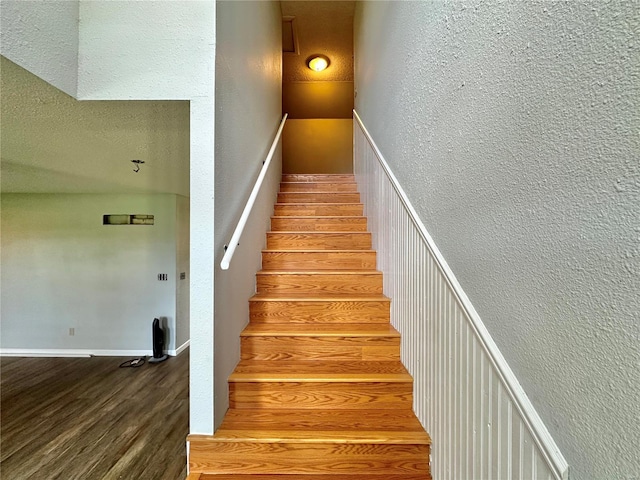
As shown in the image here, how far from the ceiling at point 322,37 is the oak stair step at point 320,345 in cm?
380

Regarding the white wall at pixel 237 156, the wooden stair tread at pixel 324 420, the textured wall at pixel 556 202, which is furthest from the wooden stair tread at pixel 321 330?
the textured wall at pixel 556 202

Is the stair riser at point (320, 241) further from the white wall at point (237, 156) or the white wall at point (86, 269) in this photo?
the white wall at point (86, 269)

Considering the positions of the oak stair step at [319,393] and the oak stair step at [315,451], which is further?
the oak stair step at [319,393]

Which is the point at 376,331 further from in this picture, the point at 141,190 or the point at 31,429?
the point at 141,190

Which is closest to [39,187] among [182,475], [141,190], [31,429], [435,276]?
[141,190]

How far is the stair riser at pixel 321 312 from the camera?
1934 millimetres

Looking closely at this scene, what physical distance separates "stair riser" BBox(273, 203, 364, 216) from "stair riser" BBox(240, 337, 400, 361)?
5.00ft

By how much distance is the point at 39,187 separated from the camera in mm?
3586

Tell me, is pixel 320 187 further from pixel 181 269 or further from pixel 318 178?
pixel 181 269

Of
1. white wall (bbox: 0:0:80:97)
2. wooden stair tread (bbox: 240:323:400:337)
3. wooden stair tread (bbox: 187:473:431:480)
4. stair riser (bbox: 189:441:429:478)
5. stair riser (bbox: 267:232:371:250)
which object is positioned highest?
white wall (bbox: 0:0:80:97)

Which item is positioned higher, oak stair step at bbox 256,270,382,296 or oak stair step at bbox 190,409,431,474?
oak stair step at bbox 256,270,382,296

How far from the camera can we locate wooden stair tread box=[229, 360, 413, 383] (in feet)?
5.00

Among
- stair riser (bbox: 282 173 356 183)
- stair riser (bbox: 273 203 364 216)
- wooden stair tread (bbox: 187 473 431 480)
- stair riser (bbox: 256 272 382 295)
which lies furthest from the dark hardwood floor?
stair riser (bbox: 282 173 356 183)

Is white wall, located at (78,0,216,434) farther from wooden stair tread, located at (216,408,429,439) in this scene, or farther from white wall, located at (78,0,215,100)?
wooden stair tread, located at (216,408,429,439)
